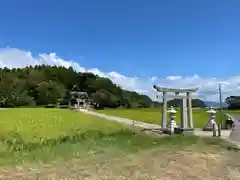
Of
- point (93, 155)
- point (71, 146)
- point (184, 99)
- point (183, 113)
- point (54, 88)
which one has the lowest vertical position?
point (93, 155)

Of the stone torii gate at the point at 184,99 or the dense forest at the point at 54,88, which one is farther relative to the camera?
the dense forest at the point at 54,88

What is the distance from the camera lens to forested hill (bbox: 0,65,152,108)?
5738 centimetres

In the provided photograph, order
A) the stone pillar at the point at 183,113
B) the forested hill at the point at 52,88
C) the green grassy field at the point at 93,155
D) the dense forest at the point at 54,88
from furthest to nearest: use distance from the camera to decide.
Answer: the forested hill at the point at 52,88 < the dense forest at the point at 54,88 < the stone pillar at the point at 183,113 < the green grassy field at the point at 93,155

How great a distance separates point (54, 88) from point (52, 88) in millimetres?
379

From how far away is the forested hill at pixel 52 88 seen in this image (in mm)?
57375

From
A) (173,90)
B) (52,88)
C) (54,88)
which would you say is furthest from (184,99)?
(52,88)

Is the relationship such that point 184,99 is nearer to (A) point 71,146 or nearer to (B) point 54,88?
(A) point 71,146

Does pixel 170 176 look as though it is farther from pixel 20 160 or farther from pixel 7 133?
pixel 7 133

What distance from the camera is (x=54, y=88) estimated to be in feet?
209

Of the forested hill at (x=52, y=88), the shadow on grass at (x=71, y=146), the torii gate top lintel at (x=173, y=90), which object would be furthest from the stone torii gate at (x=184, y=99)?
the forested hill at (x=52, y=88)

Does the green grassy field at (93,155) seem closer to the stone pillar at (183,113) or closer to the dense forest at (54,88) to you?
Result: the stone pillar at (183,113)

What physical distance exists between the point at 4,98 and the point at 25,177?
159 feet

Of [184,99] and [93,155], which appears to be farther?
[184,99]

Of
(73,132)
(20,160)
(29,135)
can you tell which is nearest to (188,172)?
(20,160)
